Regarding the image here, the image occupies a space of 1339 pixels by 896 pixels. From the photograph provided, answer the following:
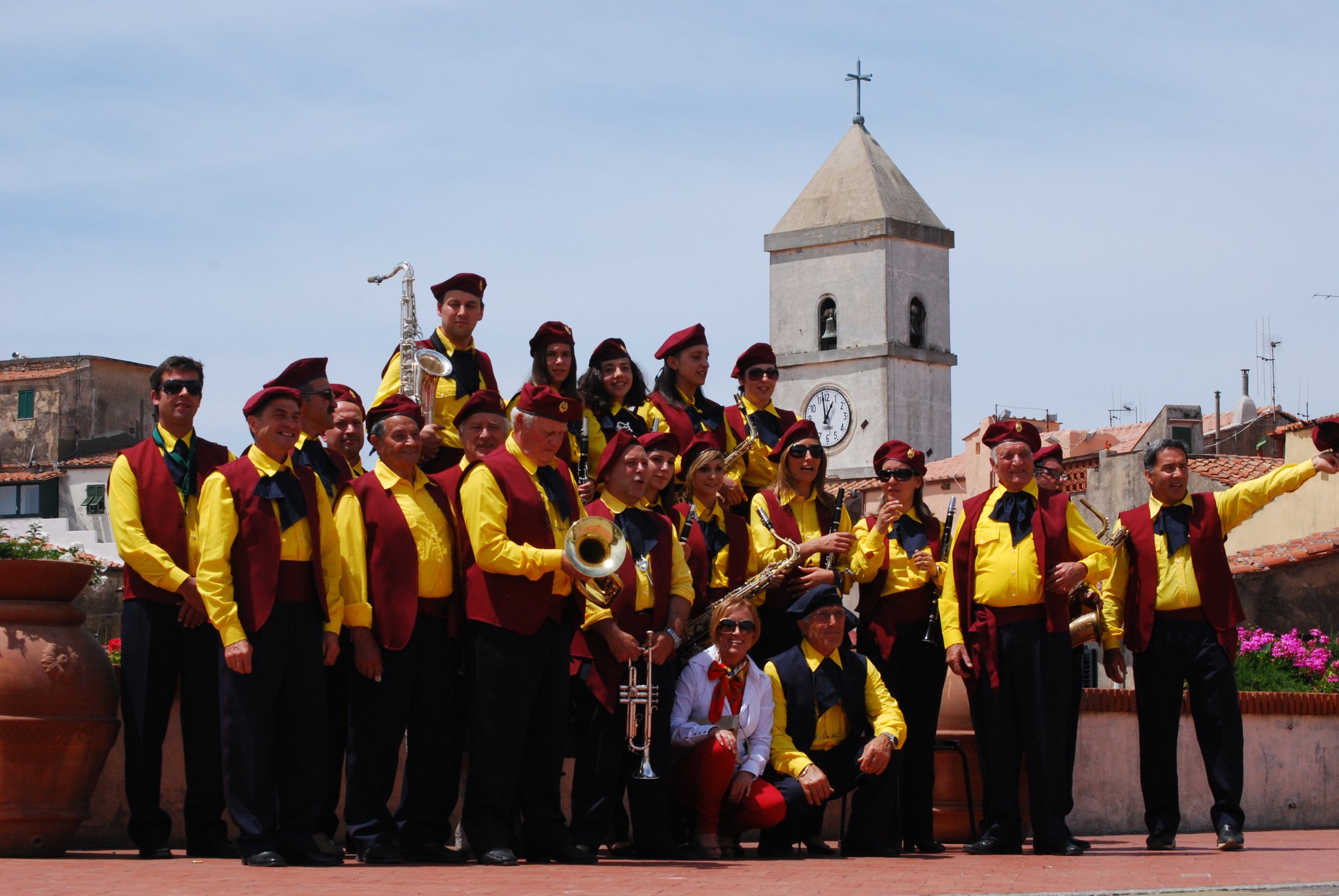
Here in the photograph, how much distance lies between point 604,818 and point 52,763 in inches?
99.5

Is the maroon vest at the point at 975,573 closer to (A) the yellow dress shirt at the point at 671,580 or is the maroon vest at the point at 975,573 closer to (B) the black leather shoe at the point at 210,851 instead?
(A) the yellow dress shirt at the point at 671,580

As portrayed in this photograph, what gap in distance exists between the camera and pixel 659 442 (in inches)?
403

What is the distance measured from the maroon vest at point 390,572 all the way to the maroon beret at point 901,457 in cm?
304

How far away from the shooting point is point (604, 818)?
9.32 metres

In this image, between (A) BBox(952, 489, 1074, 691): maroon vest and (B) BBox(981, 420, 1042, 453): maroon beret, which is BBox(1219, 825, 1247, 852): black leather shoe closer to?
(A) BBox(952, 489, 1074, 691): maroon vest

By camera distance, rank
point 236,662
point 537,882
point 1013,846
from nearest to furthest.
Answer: point 537,882
point 236,662
point 1013,846

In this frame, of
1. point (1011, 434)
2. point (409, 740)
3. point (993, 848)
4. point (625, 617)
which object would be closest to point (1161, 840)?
point (993, 848)

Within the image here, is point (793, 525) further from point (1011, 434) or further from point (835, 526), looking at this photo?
point (1011, 434)

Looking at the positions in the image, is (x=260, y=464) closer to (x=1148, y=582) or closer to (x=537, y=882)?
(x=537, y=882)

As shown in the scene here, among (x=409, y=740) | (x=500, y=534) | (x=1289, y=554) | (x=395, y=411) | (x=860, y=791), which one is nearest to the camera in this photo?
(x=500, y=534)

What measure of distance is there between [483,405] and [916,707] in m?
2.97

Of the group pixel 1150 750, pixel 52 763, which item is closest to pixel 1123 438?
pixel 1150 750

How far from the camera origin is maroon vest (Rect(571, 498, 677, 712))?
30.8 feet

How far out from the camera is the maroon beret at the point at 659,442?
10.2 meters
